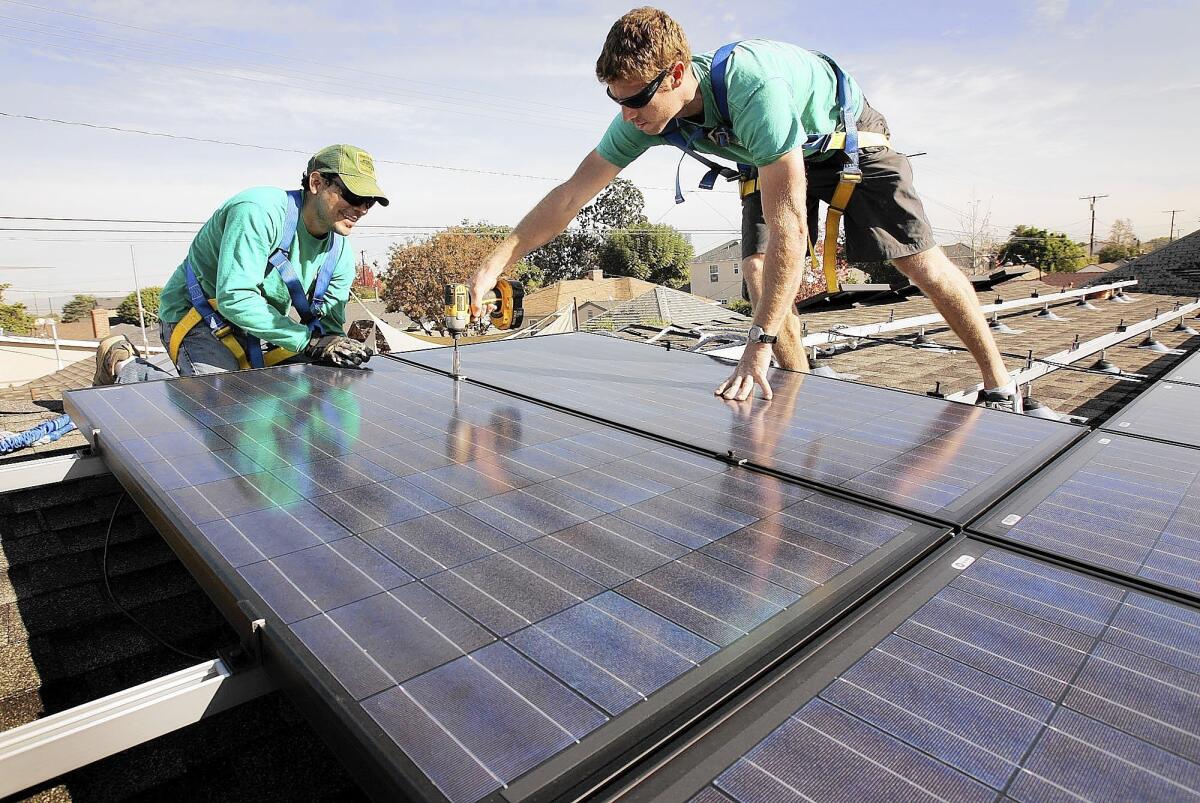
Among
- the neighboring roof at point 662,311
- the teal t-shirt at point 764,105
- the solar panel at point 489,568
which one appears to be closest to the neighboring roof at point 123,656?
the solar panel at point 489,568

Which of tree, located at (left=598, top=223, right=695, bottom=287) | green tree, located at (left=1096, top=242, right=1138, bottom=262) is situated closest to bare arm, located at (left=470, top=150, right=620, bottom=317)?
tree, located at (left=598, top=223, right=695, bottom=287)

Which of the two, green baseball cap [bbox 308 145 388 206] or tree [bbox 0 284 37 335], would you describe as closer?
green baseball cap [bbox 308 145 388 206]

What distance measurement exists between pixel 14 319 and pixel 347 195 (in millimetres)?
67752

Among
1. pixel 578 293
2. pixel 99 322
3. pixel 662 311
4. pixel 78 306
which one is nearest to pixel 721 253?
pixel 578 293

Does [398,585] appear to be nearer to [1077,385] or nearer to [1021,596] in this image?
[1021,596]

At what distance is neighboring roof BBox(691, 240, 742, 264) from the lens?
246 ft

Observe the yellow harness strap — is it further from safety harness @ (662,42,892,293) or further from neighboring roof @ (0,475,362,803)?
safety harness @ (662,42,892,293)

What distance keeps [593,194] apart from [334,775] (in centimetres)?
326

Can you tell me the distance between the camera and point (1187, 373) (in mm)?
4453

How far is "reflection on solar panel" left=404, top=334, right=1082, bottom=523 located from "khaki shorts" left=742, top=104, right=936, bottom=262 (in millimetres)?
1011

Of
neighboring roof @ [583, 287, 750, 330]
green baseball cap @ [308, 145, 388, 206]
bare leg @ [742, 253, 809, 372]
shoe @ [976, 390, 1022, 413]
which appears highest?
green baseball cap @ [308, 145, 388, 206]

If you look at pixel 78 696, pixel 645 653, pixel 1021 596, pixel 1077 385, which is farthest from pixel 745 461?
pixel 1077 385

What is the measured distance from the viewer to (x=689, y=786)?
92cm

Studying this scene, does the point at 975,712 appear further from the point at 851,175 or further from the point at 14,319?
the point at 14,319
